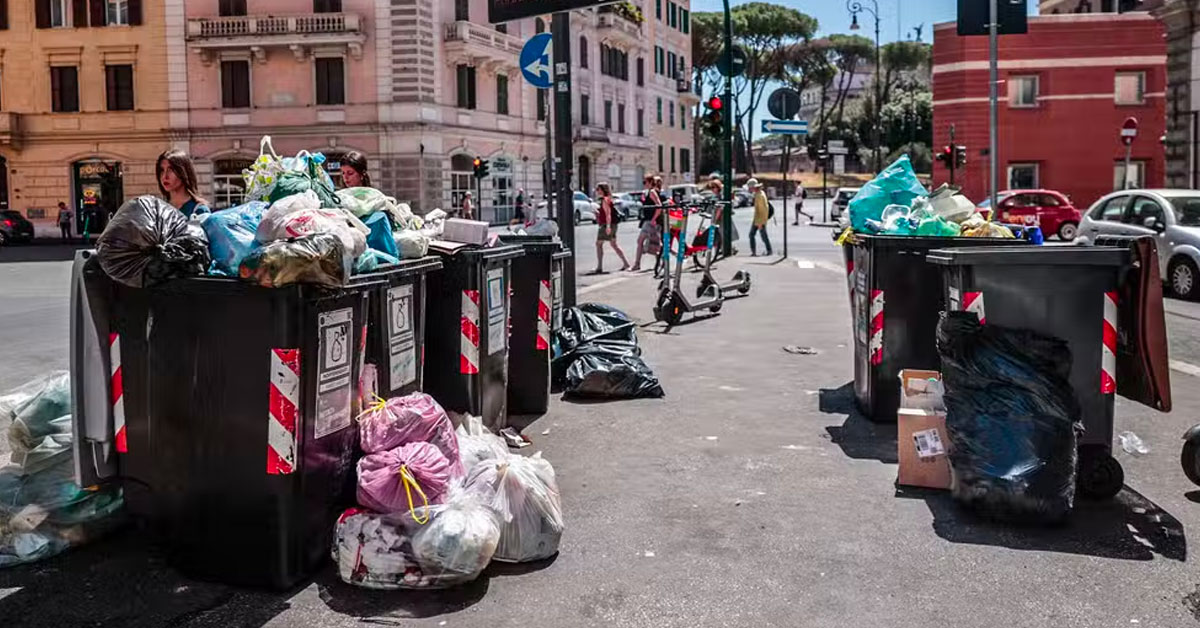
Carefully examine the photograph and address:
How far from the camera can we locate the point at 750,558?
4441mm

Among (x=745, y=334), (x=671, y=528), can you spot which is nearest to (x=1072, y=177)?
(x=745, y=334)

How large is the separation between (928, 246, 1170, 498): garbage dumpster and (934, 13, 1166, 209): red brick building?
38256mm

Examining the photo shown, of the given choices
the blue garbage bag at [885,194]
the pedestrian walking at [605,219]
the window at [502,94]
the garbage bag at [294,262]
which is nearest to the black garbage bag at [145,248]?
the garbage bag at [294,262]

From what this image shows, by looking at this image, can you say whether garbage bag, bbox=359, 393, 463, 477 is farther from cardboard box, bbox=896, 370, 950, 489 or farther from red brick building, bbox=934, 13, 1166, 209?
red brick building, bbox=934, 13, 1166, 209

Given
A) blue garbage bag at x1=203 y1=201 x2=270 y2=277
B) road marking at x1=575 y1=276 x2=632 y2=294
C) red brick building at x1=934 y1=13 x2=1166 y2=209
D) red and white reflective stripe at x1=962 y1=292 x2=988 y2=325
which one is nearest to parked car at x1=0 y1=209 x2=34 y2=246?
road marking at x1=575 y1=276 x2=632 y2=294

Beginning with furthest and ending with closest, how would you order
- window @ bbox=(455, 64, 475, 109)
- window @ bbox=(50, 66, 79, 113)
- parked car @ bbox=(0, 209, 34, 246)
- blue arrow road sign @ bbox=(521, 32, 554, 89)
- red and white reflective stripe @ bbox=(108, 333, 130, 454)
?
1. window @ bbox=(455, 64, 475, 109)
2. window @ bbox=(50, 66, 79, 113)
3. parked car @ bbox=(0, 209, 34, 246)
4. blue arrow road sign @ bbox=(521, 32, 554, 89)
5. red and white reflective stripe @ bbox=(108, 333, 130, 454)

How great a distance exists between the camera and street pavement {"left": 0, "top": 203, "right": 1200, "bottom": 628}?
386 cm

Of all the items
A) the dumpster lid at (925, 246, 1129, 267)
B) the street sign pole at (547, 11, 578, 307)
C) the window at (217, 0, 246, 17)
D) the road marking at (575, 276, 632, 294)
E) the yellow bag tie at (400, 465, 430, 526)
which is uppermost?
the window at (217, 0, 246, 17)

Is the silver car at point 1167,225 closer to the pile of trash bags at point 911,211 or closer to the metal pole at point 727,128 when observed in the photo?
the metal pole at point 727,128

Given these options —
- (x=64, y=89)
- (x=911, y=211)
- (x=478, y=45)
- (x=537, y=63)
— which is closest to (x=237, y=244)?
(x=911, y=211)

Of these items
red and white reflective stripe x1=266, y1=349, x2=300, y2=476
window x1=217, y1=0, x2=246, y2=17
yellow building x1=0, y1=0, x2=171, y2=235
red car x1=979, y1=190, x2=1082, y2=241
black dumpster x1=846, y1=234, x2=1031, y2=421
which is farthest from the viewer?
yellow building x1=0, y1=0, x2=171, y2=235

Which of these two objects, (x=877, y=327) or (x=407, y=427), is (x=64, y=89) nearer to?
(x=877, y=327)

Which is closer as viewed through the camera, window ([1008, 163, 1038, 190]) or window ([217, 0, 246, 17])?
window ([217, 0, 246, 17])

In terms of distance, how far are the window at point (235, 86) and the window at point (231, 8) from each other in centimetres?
193
